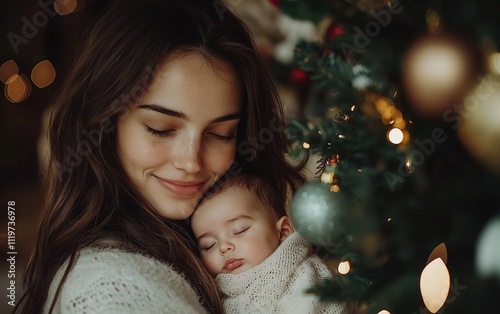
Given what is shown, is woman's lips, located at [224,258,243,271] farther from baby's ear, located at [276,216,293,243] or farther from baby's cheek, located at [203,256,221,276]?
baby's ear, located at [276,216,293,243]

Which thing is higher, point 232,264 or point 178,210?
point 178,210

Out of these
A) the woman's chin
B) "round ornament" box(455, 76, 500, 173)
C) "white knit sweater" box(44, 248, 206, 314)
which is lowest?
the woman's chin

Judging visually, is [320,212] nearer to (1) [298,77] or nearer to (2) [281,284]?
(2) [281,284]

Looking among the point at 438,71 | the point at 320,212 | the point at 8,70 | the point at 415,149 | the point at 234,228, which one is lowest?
the point at 8,70

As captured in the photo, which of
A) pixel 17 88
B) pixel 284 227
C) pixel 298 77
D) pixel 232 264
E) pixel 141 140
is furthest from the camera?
pixel 17 88

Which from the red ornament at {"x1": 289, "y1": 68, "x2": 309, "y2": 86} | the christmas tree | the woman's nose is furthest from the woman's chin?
the red ornament at {"x1": 289, "y1": 68, "x2": 309, "y2": 86}

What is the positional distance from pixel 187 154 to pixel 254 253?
29cm

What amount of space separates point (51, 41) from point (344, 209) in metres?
2.40

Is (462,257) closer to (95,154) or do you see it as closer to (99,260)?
(99,260)

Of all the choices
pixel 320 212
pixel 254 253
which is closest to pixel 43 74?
pixel 254 253

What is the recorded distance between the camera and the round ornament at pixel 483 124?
0.77m

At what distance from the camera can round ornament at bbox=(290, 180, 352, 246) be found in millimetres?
935

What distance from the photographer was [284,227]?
4.70ft

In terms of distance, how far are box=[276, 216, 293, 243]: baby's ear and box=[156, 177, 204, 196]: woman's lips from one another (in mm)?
250
